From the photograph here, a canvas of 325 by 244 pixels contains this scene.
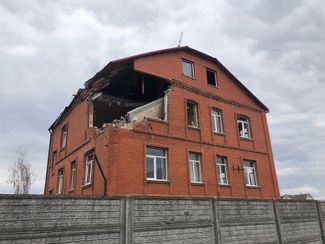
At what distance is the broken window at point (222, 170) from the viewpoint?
1589cm

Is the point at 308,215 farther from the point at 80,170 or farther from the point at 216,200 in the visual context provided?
the point at 80,170

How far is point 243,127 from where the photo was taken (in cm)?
1920

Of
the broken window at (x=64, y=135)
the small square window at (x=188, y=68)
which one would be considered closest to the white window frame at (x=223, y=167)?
the small square window at (x=188, y=68)

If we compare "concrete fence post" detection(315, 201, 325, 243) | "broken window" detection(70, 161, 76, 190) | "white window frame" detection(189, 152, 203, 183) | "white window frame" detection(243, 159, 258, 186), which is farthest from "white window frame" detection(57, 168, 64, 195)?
"concrete fence post" detection(315, 201, 325, 243)

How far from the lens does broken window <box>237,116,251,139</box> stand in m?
19.0

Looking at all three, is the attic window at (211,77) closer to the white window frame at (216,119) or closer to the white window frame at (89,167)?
the white window frame at (216,119)

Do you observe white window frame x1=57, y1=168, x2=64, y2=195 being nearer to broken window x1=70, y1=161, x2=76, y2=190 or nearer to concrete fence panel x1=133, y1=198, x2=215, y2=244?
broken window x1=70, y1=161, x2=76, y2=190

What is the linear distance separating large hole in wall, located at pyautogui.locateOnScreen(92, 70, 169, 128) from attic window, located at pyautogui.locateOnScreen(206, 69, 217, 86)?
382 cm

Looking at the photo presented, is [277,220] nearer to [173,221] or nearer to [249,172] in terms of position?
[173,221]

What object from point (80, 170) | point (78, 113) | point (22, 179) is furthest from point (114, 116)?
point (22, 179)

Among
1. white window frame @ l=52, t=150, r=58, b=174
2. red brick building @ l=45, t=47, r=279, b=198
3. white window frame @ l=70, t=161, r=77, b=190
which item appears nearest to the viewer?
red brick building @ l=45, t=47, r=279, b=198

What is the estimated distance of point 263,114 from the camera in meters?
20.5

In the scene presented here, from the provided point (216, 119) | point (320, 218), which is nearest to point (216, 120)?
point (216, 119)

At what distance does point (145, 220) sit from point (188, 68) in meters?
12.2
